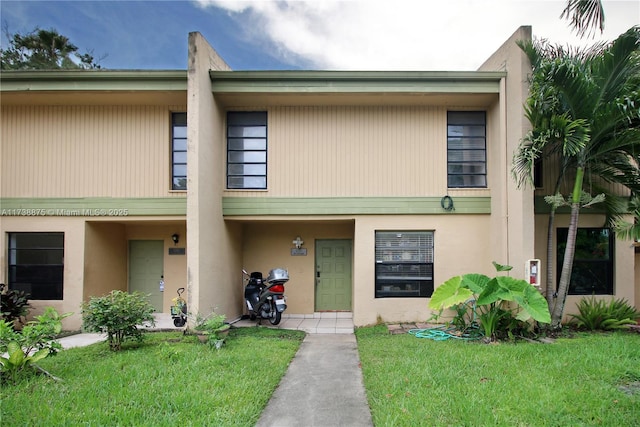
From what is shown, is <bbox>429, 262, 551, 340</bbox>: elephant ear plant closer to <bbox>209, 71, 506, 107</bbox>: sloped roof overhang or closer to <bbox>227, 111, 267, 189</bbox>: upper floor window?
<bbox>209, 71, 506, 107</bbox>: sloped roof overhang

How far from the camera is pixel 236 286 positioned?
8.36 metres

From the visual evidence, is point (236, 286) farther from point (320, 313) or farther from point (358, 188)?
point (358, 188)

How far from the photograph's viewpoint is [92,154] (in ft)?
25.4

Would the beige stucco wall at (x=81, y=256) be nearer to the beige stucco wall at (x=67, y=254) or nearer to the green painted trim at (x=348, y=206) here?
the beige stucco wall at (x=67, y=254)

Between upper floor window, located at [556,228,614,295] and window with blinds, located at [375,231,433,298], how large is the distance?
2781 millimetres

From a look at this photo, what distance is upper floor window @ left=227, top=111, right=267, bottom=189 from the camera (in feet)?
26.1

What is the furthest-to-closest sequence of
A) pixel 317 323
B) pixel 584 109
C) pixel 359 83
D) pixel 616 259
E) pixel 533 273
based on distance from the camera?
pixel 317 323
pixel 616 259
pixel 359 83
pixel 533 273
pixel 584 109

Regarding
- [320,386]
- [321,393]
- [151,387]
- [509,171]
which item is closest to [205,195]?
[151,387]

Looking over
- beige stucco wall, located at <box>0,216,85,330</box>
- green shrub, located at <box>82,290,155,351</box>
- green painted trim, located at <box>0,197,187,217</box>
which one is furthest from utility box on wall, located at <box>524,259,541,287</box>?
beige stucco wall, located at <box>0,216,85,330</box>

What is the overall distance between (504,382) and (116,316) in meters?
5.66

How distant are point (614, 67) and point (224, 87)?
6.98 m

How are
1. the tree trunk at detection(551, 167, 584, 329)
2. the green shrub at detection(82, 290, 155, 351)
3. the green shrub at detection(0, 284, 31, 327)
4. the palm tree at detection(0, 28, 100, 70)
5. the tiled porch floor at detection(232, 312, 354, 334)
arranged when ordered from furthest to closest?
the palm tree at detection(0, 28, 100, 70)
the tiled porch floor at detection(232, 312, 354, 334)
the green shrub at detection(0, 284, 31, 327)
the tree trunk at detection(551, 167, 584, 329)
the green shrub at detection(82, 290, 155, 351)

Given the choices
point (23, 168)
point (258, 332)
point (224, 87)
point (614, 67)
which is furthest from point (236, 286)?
point (614, 67)

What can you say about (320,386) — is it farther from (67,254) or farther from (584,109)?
(67,254)
